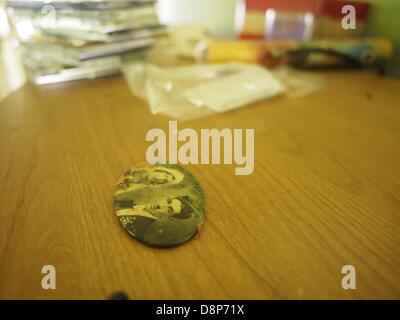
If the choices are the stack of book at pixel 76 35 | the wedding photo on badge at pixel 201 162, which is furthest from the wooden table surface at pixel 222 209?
the stack of book at pixel 76 35

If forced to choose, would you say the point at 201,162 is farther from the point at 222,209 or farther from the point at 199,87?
the point at 199,87

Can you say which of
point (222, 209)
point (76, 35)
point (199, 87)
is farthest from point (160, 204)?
point (76, 35)

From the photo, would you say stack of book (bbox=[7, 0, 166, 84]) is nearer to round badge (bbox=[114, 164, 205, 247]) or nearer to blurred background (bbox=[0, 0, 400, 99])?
blurred background (bbox=[0, 0, 400, 99])

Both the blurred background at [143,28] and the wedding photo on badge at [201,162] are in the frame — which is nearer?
the wedding photo on badge at [201,162]

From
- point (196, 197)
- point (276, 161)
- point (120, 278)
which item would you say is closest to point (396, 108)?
point (276, 161)

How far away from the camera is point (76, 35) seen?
600mm

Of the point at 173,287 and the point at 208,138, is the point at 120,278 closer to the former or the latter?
the point at 173,287

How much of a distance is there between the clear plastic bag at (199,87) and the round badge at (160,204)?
0.17 metres

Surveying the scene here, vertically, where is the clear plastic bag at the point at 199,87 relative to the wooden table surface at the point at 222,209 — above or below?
above

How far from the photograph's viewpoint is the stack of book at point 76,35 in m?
0.59

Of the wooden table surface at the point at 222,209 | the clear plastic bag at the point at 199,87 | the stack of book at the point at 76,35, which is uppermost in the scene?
the stack of book at the point at 76,35

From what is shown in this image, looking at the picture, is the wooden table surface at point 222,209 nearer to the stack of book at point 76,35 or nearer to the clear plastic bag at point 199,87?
the clear plastic bag at point 199,87

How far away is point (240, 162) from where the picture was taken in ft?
1.25
